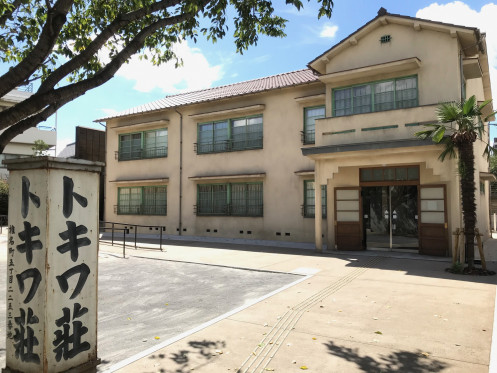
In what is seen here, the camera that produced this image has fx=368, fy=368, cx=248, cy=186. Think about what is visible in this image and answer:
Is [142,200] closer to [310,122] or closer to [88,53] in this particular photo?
[310,122]

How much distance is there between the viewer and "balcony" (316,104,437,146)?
1109cm

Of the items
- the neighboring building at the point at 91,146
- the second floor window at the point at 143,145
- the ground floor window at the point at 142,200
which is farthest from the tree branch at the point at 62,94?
the neighboring building at the point at 91,146

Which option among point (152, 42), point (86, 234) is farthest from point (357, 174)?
point (86, 234)

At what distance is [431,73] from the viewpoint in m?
Answer: 11.8

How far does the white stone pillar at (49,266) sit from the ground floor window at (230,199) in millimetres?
13117

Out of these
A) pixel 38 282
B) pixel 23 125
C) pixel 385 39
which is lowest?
pixel 38 282

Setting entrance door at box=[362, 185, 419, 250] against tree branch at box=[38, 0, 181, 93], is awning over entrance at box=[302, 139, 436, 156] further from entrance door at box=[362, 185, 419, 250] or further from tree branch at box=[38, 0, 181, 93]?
tree branch at box=[38, 0, 181, 93]

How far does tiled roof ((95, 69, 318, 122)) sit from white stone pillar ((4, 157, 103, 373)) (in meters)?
13.0

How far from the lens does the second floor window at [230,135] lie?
16656 millimetres

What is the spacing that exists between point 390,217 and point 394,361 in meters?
9.61

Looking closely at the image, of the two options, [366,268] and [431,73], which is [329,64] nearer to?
[431,73]

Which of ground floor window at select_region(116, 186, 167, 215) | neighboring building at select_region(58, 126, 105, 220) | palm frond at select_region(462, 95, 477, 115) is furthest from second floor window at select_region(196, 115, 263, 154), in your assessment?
palm frond at select_region(462, 95, 477, 115)

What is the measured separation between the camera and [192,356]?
4.20 m

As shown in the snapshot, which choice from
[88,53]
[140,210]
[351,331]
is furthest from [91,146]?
[351,331]
